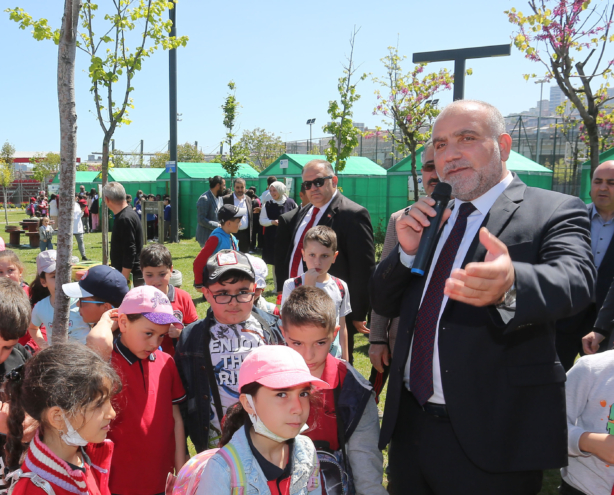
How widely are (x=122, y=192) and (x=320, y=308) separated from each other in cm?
452

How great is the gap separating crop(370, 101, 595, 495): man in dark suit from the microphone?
0.04m

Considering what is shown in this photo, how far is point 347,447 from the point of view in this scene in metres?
2.31

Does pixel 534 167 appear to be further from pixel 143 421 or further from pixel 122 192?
pixel 143 421

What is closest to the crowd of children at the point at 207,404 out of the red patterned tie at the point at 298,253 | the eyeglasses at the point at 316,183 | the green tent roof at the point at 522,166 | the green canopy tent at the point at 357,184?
the red patterned tie at the point at 298,253

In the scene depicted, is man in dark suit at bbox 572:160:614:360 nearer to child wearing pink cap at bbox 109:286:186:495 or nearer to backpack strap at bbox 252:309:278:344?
backpack strap at bbox 252:309:278:344

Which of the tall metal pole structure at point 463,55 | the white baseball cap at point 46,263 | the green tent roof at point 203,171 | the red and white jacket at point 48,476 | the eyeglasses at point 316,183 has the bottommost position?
the red and white jacket at point 48,476

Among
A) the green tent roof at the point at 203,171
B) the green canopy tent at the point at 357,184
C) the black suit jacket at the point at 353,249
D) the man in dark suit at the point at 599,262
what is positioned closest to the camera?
the man in dark suit at the point at 599,262

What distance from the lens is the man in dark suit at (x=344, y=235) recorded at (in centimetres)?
451

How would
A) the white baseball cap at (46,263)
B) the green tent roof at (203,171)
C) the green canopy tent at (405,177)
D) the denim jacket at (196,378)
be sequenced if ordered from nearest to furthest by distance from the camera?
the denim jacket at (196,378)
the white baseball cap at (46,263)
the green canopy tent at (405,177)
the green tent roof at (203,171)

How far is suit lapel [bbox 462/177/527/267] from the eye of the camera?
6.05 ft

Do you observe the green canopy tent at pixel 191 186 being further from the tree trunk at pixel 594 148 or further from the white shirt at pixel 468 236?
the white shirt at pixel 468 236

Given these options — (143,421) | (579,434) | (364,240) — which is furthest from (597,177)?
(143,421)

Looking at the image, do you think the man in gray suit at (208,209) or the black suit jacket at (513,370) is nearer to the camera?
the black suit jacket at (513,370)

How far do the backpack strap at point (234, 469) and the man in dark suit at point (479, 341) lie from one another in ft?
2.19
